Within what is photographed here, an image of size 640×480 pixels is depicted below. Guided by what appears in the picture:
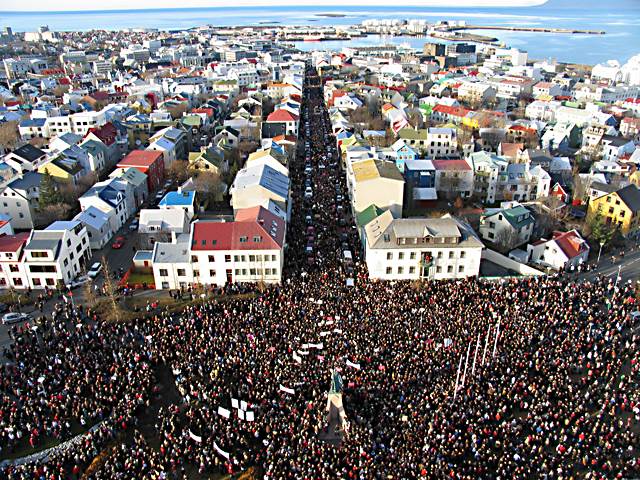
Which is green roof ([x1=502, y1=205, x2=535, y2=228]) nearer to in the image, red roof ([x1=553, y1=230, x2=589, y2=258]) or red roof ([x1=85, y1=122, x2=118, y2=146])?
red roof ([x1=553, y1=230, x2=589, y2=258])

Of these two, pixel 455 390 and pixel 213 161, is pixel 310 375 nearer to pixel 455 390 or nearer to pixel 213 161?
pixel 455 390

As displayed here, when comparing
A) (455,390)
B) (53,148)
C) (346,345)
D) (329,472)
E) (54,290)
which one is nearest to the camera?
(329,472)

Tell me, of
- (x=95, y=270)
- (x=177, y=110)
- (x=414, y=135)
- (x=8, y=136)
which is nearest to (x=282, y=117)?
(x=177, y=110)

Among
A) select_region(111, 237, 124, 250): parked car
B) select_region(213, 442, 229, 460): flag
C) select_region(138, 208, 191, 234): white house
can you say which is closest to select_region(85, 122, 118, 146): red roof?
select_region(111, 237, 124, 250): parked car

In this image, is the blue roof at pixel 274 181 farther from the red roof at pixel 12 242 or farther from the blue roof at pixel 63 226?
the red roof at pixel 12 242

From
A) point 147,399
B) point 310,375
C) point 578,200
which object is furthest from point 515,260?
point 147,399

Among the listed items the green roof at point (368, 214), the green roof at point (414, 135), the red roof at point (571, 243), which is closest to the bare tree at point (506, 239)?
the red roof at point (571, 243)
